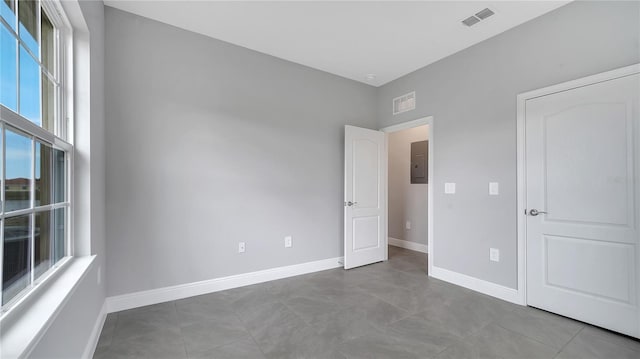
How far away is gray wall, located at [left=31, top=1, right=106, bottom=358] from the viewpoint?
4.63 ft

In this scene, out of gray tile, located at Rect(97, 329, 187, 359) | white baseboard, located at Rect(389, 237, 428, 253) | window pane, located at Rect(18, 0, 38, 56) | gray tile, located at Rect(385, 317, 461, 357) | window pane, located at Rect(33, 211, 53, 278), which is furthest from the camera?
white baseboard, located at Rect(389, 237, 428, 253)

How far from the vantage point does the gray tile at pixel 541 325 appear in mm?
2139

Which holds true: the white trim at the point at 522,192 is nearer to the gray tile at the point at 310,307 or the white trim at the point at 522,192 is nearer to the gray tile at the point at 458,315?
the gray tile at the point at 458,315

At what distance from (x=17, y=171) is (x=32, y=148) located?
21 cm

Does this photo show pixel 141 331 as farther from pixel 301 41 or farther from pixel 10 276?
pixel 301 41

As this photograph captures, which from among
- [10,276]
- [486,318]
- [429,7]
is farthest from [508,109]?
[10,276]

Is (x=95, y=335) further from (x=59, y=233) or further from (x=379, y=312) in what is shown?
(x=379, y=312)

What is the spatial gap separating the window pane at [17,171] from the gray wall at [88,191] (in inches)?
21.2

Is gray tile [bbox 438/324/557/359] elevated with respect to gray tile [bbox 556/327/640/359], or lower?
elevated

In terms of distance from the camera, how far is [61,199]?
170 cm

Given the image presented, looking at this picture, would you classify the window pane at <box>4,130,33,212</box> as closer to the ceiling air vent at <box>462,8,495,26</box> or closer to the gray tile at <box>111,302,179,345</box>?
the gray tile at <box>111,302,179,345</box>

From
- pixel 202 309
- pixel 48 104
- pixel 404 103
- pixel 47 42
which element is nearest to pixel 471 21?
pixel 404 103

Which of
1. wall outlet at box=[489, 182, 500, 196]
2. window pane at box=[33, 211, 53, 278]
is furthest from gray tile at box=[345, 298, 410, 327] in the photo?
window pane at box=[33, 211, 53, 278]

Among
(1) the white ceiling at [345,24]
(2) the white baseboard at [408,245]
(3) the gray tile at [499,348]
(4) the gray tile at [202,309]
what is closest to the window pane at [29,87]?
(1) the white ceiling at [345,24]
